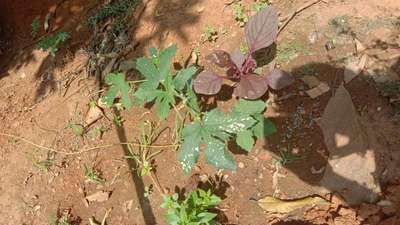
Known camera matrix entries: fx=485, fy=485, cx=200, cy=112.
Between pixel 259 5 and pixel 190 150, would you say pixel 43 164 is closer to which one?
pixel 190 150

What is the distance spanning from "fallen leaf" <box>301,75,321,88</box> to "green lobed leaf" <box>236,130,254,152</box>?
1.63 feet

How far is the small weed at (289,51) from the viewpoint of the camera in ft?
9.16

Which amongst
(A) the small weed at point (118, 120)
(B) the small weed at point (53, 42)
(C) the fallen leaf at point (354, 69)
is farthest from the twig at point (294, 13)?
(B) the small weed at point (53, 42)

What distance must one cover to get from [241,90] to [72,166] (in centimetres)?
125

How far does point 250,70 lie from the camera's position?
2709mm

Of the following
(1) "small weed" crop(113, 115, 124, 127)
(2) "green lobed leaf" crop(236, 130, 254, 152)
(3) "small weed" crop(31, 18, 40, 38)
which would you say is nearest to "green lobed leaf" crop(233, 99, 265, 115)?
(2) "green lobed leaf" crop(236, 130, 254, 152)

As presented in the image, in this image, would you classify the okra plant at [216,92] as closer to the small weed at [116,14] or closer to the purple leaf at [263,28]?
the purple leaf at [263,28]

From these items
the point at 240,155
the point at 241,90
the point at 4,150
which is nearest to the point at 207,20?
the point at 241,90

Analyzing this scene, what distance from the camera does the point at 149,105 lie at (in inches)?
120

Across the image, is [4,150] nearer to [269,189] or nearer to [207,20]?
[207,20]

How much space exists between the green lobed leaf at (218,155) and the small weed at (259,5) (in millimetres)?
1036

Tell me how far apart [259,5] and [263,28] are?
42 centimetres

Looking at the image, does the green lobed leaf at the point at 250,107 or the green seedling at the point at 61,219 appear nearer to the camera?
the green lobed leaf at the point at 250,107

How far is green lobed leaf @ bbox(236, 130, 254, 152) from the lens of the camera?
95.2 inches
